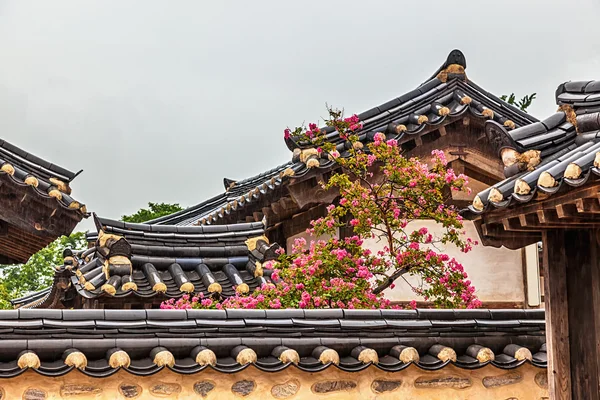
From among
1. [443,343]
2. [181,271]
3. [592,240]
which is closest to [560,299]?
[592,240]

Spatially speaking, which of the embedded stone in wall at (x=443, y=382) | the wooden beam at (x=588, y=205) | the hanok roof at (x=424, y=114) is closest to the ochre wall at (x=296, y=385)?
the embedded stone in wall at (x=443, y=382)

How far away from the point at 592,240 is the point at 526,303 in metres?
6.20

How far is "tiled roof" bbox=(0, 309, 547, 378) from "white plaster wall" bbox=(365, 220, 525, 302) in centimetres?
477

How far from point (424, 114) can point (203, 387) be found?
6803 millimetres

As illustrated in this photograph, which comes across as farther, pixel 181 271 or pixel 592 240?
pixel 181 271

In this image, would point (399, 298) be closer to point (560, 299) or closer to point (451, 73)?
point (451, 73)

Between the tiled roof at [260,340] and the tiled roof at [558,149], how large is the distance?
1184mm

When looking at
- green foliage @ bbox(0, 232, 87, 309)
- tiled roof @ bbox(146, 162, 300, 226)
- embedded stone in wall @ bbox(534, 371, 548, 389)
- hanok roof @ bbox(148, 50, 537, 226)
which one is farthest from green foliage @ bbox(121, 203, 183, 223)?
embedded stone in wall @ bbox(534, 371, 548, 389)

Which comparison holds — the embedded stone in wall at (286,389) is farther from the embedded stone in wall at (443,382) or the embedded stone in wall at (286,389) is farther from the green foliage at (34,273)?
the green foliage at (34,273)

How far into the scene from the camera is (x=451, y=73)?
12.6 meters

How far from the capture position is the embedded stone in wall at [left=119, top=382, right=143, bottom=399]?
5.65m

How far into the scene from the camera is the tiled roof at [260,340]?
18.0 ft

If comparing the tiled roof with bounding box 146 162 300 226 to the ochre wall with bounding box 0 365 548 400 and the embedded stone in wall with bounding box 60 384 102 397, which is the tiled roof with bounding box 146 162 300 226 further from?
the embedded stone in wall with bounding box 60 384 102 397

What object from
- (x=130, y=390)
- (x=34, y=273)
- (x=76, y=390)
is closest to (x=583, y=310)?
(x=130, y=390)
